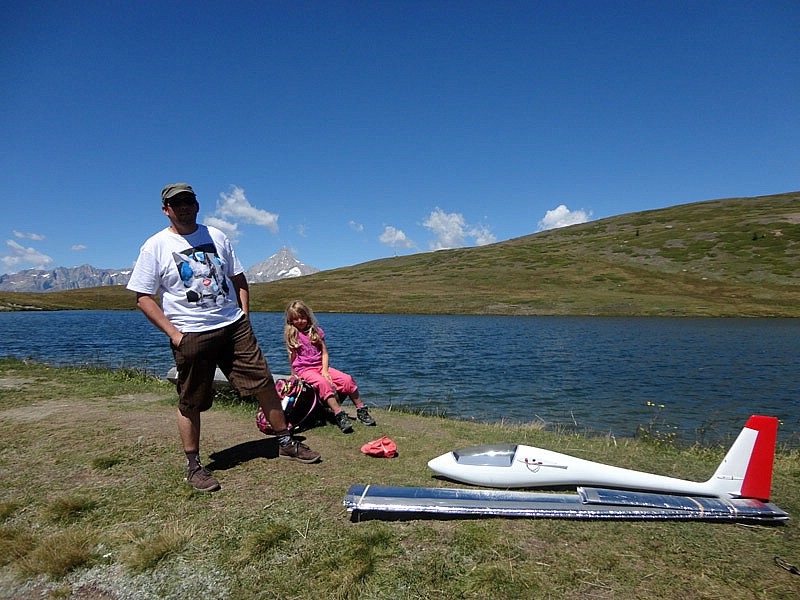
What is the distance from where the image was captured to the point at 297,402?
27.5 ft

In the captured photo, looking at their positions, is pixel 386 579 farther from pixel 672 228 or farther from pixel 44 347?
pixel 672 228

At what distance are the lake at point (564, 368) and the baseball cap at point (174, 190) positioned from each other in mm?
10230

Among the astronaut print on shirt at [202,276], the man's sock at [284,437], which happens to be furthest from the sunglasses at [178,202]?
the man's sock at [284,437]

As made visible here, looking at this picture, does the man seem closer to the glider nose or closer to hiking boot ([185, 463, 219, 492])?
hiking boot ([185, 463, 219, 492])

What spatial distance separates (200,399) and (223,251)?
6.26 feet

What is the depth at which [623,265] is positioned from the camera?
95750mm

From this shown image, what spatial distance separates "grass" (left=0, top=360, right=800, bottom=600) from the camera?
376 cm

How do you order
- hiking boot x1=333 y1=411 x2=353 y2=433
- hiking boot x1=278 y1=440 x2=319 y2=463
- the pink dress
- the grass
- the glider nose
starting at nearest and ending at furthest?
the grass < the glider nose < hiking boot x1=278 y1=440 x2=319 y2=463 < hiking boot x1=333 y1=411 x2=353 y2=433 < the pink dress

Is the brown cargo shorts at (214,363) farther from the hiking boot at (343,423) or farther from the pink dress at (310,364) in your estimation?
the pink dress at (310,364)

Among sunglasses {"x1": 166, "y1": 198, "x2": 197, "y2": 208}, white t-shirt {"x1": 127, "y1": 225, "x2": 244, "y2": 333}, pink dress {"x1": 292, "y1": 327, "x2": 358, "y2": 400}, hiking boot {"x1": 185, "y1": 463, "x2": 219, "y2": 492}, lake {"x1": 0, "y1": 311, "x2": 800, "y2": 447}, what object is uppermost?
sunglasses {"x1": 166, "y1": 198, "x2": 197, "y2": 208}

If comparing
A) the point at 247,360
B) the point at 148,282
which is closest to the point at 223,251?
the point at 148,282

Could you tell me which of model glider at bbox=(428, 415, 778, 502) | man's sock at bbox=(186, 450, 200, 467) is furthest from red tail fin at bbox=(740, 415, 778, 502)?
man's sock at bbox=(186, 450, 200, 467)

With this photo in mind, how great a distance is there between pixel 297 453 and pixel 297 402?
205cm

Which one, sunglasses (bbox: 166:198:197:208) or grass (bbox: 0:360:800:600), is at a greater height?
sunglasses (bbox: 166:198:197:208)
